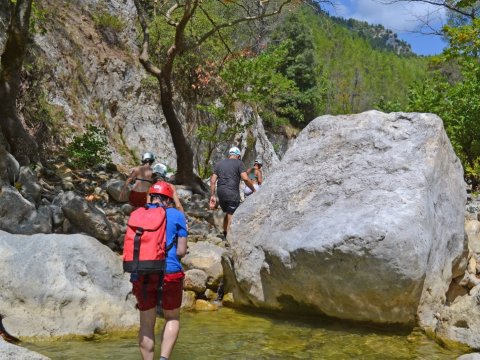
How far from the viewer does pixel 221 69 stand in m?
17.3

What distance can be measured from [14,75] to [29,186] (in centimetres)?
273

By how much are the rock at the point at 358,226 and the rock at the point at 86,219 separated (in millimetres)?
2387

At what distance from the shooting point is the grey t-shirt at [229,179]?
866 cm

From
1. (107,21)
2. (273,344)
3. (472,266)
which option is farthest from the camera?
(107,21)

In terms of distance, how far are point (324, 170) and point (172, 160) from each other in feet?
38.1

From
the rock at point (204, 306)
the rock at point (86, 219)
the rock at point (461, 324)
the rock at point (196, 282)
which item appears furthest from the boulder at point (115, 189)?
the rock at point (461, 324)

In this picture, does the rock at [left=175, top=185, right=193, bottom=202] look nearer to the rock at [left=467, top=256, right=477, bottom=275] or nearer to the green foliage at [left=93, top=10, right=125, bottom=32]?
the rock at [left=467, top=256, right=477, bottom=275]

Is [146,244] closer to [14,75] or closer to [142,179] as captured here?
[142,179]

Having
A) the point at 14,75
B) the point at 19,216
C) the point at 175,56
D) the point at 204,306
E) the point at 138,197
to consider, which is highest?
the point at 175,56

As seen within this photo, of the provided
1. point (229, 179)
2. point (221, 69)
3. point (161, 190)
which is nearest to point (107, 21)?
point (221, 69)

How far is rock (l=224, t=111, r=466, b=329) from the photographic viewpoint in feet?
17.8

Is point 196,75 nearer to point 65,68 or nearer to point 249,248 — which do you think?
point 65,68

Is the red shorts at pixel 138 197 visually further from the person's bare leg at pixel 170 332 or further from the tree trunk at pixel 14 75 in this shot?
the person's bare leg at pixel 170 332

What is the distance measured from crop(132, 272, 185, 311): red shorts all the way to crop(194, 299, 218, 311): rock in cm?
245
